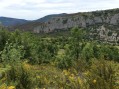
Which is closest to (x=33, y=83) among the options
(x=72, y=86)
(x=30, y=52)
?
(x=72, y=86)

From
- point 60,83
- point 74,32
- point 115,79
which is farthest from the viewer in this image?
point 74,32

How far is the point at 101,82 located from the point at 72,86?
2.61 ft

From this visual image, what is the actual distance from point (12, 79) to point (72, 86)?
3636 mm

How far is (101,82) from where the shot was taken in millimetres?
7273

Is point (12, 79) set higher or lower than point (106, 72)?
lower

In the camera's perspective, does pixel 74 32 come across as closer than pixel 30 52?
No

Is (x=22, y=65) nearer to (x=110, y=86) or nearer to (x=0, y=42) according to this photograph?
(x=110, y=86)

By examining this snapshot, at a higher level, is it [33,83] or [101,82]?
[101,82]

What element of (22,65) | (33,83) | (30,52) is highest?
(22,65)

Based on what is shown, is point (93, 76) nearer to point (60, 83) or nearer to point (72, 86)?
point (72, 86)

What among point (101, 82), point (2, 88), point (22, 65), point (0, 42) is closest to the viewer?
point (2, 88)

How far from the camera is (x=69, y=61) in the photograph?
142 ft

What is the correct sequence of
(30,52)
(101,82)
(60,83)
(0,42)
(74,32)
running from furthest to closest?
(74,32)
(30,52)
(0,42)
(60,83)
(101,82)

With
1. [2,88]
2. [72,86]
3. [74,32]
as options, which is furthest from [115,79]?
[74,32]
